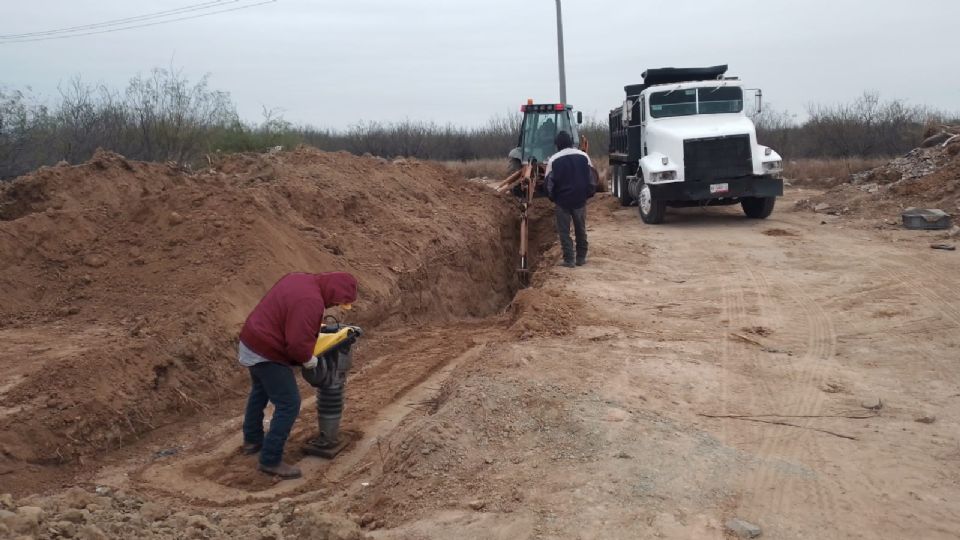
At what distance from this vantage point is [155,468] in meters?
6.04

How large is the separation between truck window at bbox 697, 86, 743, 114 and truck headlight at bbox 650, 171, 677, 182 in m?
1.97

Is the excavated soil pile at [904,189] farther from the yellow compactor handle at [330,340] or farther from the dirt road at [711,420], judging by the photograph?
the yellow compactor handle at [330,340]

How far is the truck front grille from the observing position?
15.3 meters

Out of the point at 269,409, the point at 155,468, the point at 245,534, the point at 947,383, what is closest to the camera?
the point at 245,534

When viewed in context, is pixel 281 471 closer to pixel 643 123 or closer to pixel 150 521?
pixel 150 521

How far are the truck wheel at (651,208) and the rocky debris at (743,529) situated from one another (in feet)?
40.4

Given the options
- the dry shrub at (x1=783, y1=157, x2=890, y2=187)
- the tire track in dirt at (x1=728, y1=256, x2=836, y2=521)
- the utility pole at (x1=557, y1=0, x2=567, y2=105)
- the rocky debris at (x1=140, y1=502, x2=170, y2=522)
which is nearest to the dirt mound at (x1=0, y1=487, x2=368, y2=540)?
the rocky debris at (x1=140, y1=502, x2=170, y2=522)

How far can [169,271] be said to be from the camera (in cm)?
880

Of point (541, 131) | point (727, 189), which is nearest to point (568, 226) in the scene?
point (727, 189)

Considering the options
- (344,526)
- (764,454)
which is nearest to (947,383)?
(764,454)

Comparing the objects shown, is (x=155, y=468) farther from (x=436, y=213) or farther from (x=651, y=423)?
(x=436, y=213)

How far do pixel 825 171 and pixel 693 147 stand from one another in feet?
43.4

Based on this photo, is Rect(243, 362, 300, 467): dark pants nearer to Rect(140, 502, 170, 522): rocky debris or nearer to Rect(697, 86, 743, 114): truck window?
Rect(140, 502, 170, 522): rocky debris

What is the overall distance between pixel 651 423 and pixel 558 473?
3.51ft
